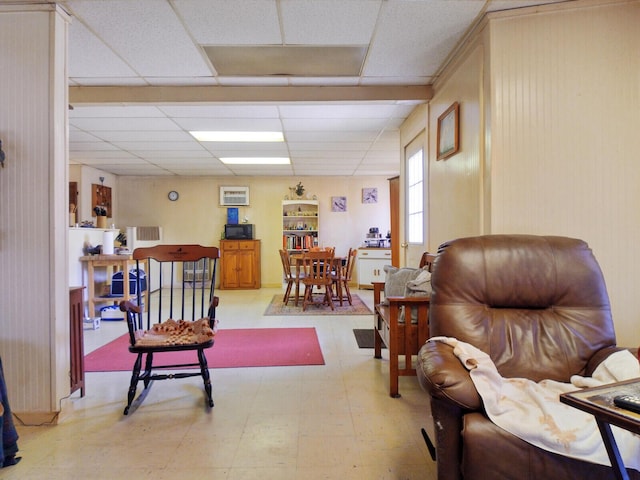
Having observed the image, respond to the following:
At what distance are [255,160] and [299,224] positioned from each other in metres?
1.97

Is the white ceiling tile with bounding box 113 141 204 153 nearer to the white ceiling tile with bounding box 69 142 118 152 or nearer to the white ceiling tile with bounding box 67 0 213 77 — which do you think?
the white ceiling tile with bounding box 69 142 118 152

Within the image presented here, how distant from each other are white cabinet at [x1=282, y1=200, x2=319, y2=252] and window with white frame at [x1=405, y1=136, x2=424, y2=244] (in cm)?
331

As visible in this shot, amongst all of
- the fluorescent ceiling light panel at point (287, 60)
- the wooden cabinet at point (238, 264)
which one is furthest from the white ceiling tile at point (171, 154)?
the fluorescent ceiling light panel at point (287, 60)

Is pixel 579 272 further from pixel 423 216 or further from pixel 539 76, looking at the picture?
pixel 423 216

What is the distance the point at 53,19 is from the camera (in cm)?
195

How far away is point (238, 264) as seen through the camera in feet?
22.4

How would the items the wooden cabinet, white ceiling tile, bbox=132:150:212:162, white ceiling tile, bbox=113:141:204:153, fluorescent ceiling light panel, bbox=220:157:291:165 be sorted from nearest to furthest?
white ceiling tile, bbox=113:141:204:153
white ceiling tile, bbox=132:150:212:162
fluorescent ceiling light panel, bbox=220:157:291:165
the wooden cabinet

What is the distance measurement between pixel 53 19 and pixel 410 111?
2.94 meters

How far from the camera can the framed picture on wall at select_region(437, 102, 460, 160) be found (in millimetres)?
2508

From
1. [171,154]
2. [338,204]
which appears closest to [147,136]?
[171,154]

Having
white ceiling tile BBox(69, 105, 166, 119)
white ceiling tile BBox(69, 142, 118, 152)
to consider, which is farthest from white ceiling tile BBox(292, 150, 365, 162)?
white ceiling tile BBox(69, 142, 118, 152)

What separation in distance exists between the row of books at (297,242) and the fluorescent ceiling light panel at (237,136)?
9.35 ft

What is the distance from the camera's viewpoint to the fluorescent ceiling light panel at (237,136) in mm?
4227

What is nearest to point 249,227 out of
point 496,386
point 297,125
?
point 297,125
